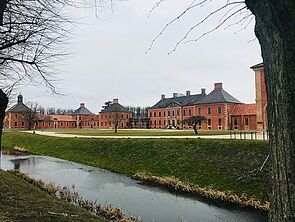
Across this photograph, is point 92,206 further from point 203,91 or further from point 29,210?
point 203,91

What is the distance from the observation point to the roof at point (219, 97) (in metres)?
50.2

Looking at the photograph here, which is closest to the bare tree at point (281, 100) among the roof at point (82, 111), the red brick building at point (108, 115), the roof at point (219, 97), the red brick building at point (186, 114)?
the red brick building at point (186, 114)

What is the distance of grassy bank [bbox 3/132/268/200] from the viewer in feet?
44.0

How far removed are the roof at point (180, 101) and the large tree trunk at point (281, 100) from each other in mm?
57179

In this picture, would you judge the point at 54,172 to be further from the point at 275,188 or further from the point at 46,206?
the point at 275,188

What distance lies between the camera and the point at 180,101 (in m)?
65.9

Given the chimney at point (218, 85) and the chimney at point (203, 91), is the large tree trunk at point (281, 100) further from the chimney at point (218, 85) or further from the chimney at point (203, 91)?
the chimney at point (203, 91)

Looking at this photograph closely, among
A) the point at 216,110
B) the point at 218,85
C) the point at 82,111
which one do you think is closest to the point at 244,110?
the point at 216,110

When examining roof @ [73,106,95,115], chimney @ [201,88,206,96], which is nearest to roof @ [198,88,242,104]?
chimney @ [201,88,206,96]

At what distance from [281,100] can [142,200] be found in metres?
9.91

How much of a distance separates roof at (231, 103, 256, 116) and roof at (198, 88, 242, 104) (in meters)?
1.70

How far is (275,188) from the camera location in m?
2.26

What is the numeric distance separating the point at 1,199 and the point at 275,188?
702 centimetres

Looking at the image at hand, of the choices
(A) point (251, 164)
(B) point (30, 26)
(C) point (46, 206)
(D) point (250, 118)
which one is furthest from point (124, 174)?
(D) point (250, 118)
